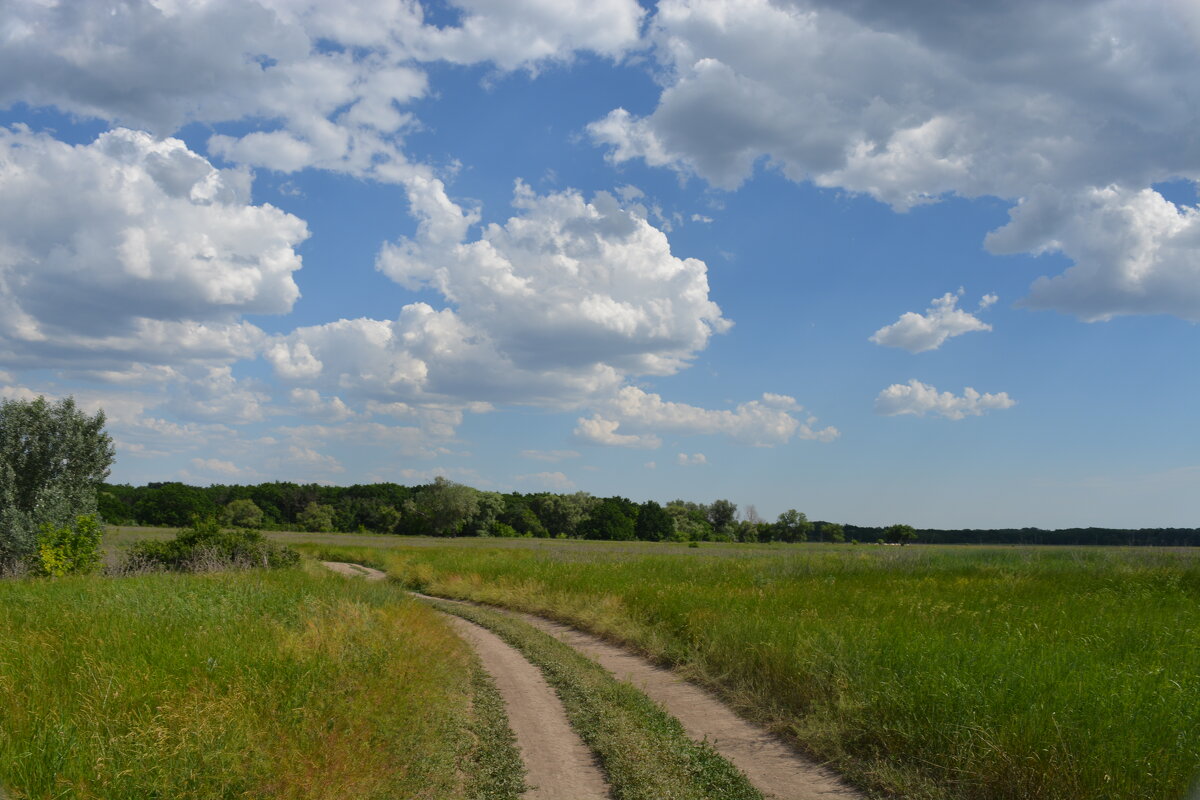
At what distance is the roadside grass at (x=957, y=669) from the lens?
6.34m

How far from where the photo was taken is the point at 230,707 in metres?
6.69

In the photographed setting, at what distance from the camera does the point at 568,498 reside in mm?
118062

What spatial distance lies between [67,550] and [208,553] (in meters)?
3.93

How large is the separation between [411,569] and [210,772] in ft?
89.6

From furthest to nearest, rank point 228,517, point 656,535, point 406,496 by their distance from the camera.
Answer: point 406,496 → point 656,535 → point 228,517

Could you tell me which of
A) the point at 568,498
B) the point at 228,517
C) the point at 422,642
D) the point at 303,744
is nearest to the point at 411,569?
the point at 422,642

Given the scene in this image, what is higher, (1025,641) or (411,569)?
(1025,641)

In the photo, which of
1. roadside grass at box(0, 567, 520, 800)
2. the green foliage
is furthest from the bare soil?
the green foliage

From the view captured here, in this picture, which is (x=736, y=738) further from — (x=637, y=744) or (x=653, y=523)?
(x=653, y=523)

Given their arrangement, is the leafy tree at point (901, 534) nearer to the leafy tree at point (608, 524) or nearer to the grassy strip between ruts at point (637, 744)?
the leafy tree at point (608, 524)

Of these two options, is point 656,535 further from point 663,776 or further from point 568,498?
point 663,776

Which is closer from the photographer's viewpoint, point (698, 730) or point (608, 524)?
point (698, 730)

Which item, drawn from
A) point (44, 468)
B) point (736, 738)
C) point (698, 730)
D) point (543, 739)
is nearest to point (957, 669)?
point (736, 738)

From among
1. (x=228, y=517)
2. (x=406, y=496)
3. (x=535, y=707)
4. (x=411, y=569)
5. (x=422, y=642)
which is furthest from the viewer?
(x=406, y=496)
